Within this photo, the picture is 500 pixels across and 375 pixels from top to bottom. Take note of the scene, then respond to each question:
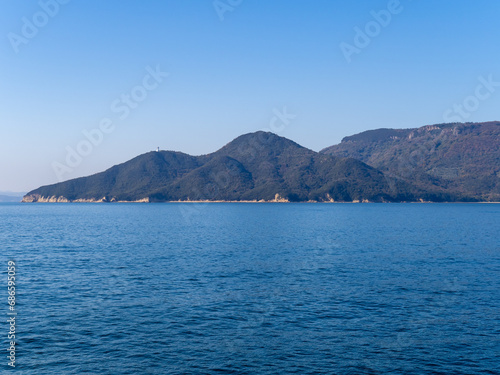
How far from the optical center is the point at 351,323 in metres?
32.1

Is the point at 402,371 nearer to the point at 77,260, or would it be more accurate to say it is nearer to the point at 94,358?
the point at 94,358

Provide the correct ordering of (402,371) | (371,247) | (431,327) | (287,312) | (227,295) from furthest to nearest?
(371,247) → (227,295) → (287,312) → (431,327) → (402,371)

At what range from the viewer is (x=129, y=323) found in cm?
3203

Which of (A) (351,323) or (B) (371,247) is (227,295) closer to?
(A) (351,323)

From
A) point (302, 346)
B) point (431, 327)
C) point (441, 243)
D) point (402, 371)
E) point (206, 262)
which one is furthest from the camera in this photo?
point (441, 243)

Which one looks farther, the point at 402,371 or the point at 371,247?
the point at 371,247

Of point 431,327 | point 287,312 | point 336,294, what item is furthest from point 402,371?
point 336,294

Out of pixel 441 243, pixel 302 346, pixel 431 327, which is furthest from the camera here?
pixel 441 243

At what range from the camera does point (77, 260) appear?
63188 mm

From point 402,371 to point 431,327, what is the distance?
8862 mm

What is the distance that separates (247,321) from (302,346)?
652 cm

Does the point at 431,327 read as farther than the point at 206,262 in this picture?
No

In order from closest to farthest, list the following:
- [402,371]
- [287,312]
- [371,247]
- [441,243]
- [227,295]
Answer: [402,371] < [287,312] < [227,295] < [371,247] < [441,243]

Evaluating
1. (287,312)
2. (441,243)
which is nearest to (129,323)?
(287,312)
